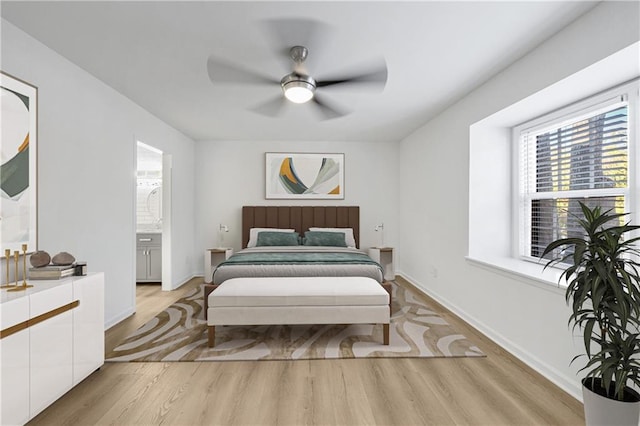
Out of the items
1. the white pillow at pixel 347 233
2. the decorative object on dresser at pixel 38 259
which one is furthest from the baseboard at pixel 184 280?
the decorative object on dresser at pixel 38 259

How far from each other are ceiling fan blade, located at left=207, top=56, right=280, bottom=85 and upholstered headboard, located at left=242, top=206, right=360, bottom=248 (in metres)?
3.19

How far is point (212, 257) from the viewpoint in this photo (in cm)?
514

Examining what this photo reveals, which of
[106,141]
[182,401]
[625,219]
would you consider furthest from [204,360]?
[625,219]

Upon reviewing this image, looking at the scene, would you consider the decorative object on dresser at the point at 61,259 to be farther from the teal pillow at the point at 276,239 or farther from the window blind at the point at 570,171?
the window blind at the point at 570,171

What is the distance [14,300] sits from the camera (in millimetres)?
1721

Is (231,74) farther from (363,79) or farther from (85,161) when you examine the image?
(85,161)

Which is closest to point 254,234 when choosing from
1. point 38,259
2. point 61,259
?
point 61,259

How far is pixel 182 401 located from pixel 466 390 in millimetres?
1871

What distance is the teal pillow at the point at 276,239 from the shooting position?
4980 millimetres

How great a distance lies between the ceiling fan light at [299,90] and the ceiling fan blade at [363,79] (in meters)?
0.11

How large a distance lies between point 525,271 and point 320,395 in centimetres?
193

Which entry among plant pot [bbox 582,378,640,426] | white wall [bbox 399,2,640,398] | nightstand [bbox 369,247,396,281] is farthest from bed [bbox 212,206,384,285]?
plant pot [bbox 582,378,640,426]

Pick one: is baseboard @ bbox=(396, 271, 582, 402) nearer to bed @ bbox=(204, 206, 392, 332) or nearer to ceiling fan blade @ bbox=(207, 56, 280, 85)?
bed @ bbox=(204, 206, 392, 332)

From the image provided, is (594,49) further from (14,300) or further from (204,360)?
(14,300)
